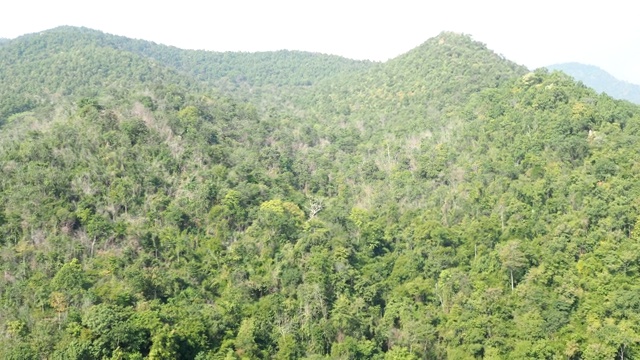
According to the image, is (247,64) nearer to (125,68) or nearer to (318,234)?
(125,68)

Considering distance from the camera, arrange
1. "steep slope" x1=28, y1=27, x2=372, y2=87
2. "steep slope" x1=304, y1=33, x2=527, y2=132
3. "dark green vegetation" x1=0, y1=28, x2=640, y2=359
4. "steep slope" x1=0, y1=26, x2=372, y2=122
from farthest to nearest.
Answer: "steep slope" x1=28, y1=27, x2=372, y2=87 → "steep slope" x1=0, y1=26, x2=372, y2=122 → "steep slope" x1=304, y1=33, x2=527, y2=132 → "dark green vegetation" x1=0, y1=28, x2=640, y2=359

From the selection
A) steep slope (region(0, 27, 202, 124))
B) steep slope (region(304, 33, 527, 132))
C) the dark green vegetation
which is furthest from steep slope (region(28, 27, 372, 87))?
the dark green vegetation

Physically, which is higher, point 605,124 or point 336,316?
point 605,124

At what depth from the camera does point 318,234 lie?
122 feet

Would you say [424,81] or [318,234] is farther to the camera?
[424,81]

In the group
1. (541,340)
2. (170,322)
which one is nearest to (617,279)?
(541,340)

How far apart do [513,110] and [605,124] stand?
9186 mm

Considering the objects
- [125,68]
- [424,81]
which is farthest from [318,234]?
[125,68]

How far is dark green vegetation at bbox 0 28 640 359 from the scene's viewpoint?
28.8m

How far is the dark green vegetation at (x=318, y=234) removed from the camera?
94.6 feet

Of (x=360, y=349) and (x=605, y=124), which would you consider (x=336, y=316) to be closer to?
(x=360, y=349)

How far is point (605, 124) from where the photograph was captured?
4416cm

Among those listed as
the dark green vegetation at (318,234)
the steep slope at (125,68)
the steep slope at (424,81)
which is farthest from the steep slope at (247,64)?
the dark green vegetation at (318,234)

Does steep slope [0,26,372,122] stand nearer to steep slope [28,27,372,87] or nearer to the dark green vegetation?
steep slope [28,27,372,87]
